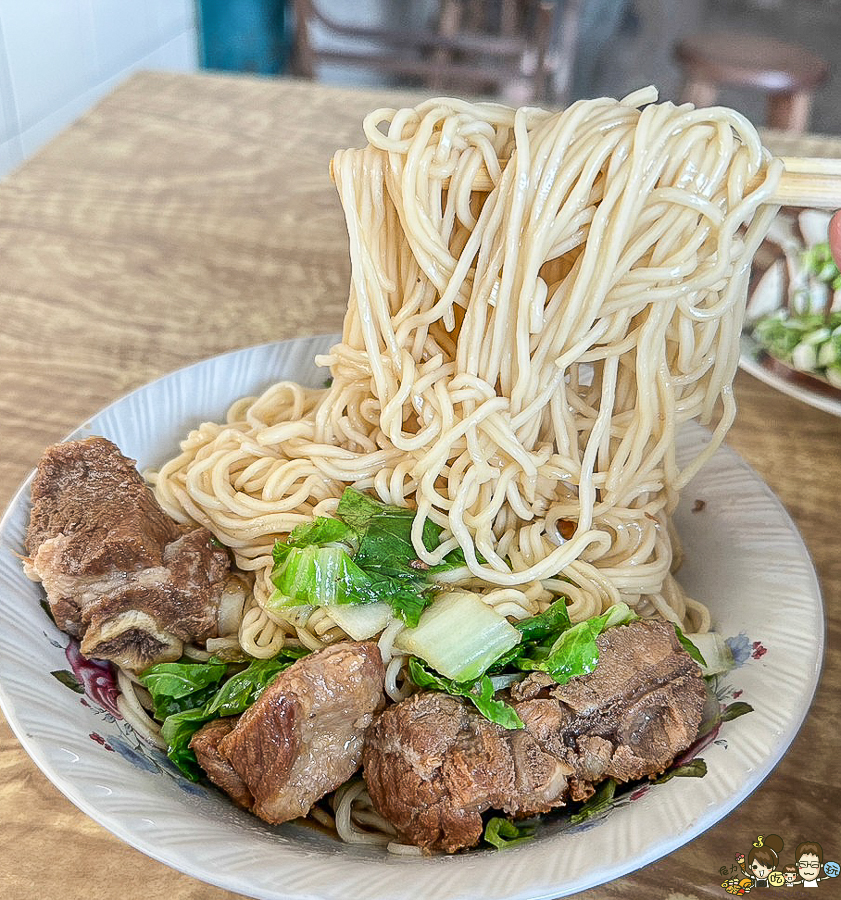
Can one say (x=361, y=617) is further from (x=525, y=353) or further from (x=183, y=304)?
(x=183, y=304)

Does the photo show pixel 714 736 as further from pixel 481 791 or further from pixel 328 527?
pixel 328 527

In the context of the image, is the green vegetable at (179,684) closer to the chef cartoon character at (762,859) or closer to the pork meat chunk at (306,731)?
the pork meat chunk at (306,731)

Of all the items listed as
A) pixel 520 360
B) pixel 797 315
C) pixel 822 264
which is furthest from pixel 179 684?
pixel 822 264

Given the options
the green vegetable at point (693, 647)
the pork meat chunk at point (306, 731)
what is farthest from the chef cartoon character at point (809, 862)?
the pork meat chunk at point (306, 731)

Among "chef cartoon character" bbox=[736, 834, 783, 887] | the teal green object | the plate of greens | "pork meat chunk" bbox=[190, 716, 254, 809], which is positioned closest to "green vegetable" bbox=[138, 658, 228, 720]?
"pork meat chunk" bbox=[190, 716, 254, 809]

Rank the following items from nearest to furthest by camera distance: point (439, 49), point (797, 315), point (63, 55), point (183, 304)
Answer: point (797, 315), point (183, 304), point (63, 55), point (439, 49)

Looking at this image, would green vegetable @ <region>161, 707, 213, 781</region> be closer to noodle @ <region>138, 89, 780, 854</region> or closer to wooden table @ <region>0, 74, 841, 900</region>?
noodle @ <region>138, 89, 780, 854</region>
